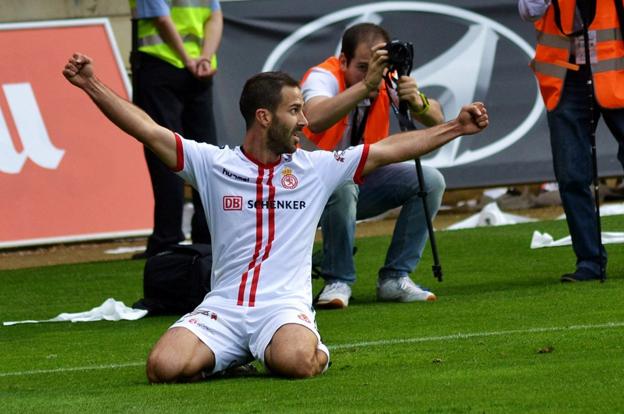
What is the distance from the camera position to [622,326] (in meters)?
7.24

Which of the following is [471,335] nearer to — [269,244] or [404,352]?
[404,352]

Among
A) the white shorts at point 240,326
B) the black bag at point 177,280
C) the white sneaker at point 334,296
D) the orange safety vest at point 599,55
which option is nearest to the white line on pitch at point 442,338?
the white shorts at point 240,326

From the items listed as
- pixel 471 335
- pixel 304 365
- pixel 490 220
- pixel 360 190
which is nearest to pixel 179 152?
pixel 304 365

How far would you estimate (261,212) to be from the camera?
686cm

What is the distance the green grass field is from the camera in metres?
5.75

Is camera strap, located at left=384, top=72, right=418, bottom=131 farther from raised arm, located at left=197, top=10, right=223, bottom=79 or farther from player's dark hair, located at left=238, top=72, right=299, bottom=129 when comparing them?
raised arm, located at left=197, top=10, right=223, bottom=79

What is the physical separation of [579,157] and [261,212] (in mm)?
2997

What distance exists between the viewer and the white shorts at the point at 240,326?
665 cm

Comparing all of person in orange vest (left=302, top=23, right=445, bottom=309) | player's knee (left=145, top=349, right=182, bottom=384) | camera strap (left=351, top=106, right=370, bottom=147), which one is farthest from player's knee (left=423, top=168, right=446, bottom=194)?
player's knee (left=145, top=349, right=182, bottom=384)

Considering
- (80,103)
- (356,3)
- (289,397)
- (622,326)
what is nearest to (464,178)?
(356,3)

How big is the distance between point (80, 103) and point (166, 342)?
722cm

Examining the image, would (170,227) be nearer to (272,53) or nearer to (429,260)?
(429,260)

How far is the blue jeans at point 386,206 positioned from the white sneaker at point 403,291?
0.05m

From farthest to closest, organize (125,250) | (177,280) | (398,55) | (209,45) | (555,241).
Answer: (125,250) < (555,241) < (209,45) < (177,280) < (398,55)
